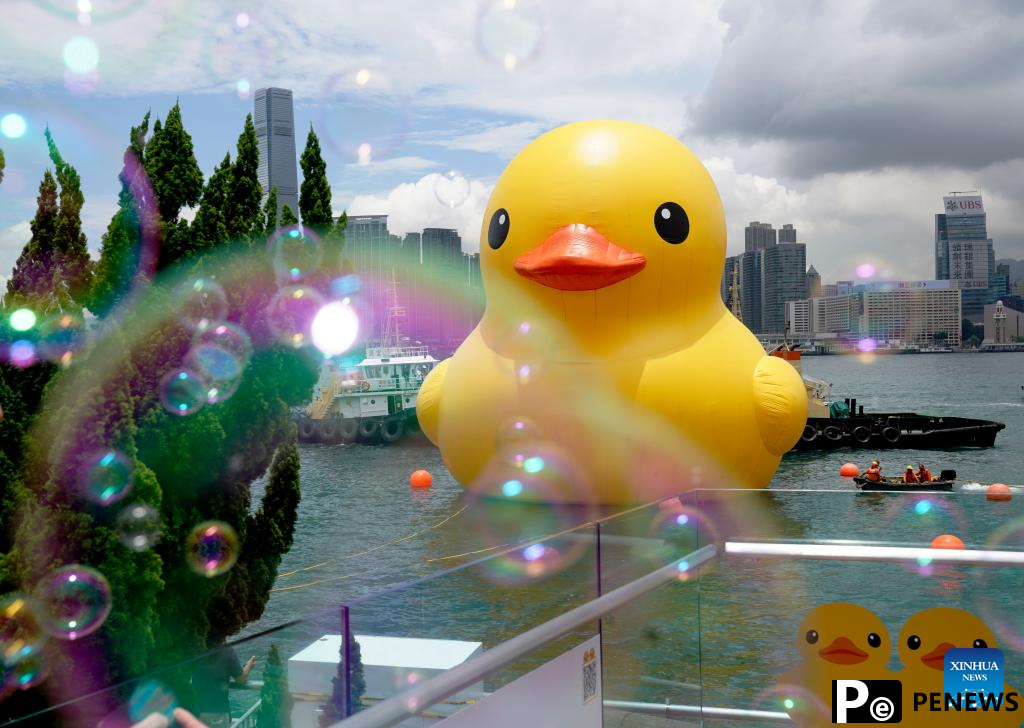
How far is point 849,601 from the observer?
4.26 metres

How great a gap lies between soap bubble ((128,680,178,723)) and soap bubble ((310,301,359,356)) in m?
4.78

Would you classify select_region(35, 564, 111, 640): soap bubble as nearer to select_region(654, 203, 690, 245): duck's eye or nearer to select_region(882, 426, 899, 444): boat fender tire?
select_region(654, 203, 690, 245): duck's eye

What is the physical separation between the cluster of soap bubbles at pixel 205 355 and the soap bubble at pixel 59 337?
1.95 ft

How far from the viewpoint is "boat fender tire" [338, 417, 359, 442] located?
107 feet

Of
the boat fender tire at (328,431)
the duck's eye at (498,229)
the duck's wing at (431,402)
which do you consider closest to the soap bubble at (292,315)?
the duck's eye at (498,229)

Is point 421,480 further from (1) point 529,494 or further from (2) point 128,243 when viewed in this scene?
(2) point 128,243

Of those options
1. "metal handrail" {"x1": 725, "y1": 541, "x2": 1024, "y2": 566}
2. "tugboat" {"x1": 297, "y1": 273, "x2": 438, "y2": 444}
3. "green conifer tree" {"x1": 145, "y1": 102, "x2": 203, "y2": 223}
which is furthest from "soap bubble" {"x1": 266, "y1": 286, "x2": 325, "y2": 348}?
"tugboat" {"x1": 297, "y1": 273, "x2": 438, "y2": 444}

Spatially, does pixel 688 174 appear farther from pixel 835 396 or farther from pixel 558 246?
pixel 835 396

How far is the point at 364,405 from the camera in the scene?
3334cm

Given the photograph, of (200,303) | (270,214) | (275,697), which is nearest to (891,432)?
(270,214)

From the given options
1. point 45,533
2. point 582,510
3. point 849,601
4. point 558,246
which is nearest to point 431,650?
point 849,601

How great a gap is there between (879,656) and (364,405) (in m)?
30.1

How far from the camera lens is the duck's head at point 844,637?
3957mm

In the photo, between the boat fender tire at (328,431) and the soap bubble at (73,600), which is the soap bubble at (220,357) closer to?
the soap bubble at (73,600)
